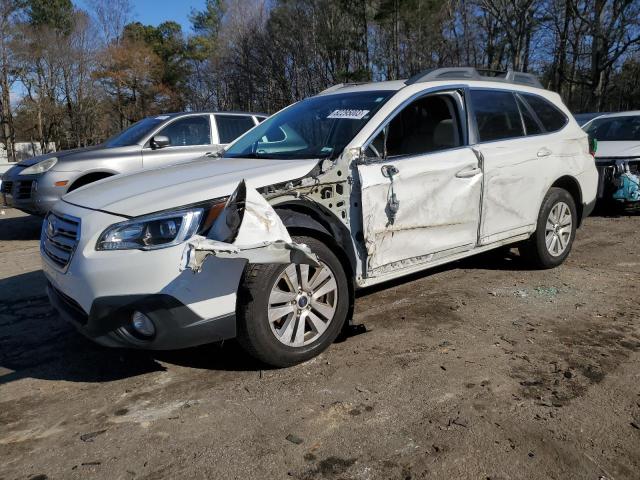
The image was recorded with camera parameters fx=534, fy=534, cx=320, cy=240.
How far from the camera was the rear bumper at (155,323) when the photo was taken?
282cm

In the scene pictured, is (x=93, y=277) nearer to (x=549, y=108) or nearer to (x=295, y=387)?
(x=295, y=387)

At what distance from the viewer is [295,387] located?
3.08 m

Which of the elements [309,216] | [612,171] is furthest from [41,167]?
[612,171]

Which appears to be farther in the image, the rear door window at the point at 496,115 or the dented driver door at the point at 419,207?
the rear door window at the point at 496,115

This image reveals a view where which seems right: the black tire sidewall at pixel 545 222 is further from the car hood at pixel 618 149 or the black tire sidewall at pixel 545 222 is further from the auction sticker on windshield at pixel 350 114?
the car hood at pixel 618 149

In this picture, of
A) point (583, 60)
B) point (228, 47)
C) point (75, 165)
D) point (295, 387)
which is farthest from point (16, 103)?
point (295, 387)

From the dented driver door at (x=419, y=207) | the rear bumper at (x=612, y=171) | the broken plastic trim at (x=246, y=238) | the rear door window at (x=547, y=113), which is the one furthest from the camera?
the rear bumper at (x=612, y=171)

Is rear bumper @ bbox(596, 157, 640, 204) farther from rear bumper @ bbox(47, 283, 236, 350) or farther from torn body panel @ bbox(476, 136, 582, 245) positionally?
rear bumper @ bbox(47, 283, 236, 350)

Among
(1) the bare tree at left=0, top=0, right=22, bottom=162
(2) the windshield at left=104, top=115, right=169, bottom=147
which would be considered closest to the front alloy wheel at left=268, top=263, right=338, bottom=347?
(2) the windshield at left=104, top=115, right=169, bottom=147

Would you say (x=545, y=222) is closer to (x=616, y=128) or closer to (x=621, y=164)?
(x=621, y=164)

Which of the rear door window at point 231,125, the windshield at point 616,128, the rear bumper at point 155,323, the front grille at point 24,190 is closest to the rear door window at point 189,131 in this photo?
the rear door window at point 231,125

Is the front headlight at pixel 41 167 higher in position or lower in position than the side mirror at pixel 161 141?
lower

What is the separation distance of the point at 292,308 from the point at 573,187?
3.65 meters

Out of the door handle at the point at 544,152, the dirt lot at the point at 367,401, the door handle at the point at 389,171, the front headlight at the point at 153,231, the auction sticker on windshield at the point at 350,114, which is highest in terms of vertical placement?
the auction sticker on windshield at the point at 350,114
